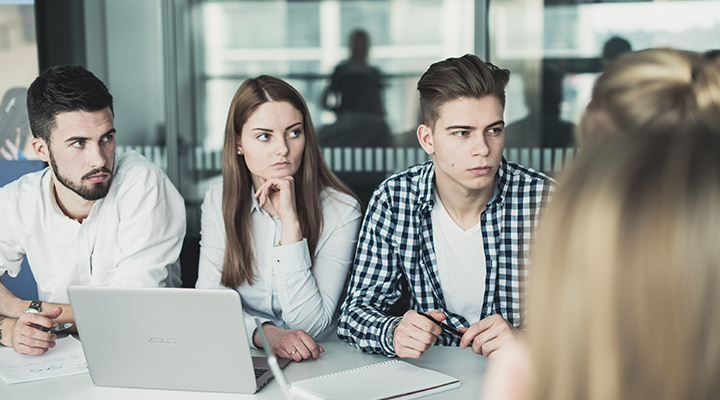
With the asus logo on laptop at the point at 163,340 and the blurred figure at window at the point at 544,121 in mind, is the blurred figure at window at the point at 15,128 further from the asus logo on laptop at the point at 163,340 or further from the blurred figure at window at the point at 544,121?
the blurred figure at window at the point at 544,121

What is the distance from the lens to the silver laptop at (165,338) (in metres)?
1.30

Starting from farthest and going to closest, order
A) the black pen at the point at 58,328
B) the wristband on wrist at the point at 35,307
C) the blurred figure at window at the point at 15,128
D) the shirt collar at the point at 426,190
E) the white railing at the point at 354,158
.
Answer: the white railing at the point at 354,158
the blurred figure at window at the point at 15,128
the shirt collar at the point at 426,190
the wristband on wrist at the point at 35,307
the black pen at the point at 58,328

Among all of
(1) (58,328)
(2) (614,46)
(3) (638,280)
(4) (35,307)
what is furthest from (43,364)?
(2) (614,46)

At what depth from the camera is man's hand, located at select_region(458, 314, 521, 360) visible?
1485 mm

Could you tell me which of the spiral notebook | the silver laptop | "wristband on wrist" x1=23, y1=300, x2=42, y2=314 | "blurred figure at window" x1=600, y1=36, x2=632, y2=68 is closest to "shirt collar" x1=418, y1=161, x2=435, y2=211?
the spiral notebook

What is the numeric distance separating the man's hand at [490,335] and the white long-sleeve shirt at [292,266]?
635 millimetres

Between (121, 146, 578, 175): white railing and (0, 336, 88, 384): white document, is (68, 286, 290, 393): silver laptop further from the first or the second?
(121, 146, 578, 175): white railing

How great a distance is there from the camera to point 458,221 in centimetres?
203

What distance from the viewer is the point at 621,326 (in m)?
0.53

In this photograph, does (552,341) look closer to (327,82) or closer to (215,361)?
(215,361)

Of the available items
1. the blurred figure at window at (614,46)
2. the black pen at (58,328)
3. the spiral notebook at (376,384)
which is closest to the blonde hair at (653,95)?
the spiral notebook at (376,384)

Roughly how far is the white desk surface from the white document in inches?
1.1

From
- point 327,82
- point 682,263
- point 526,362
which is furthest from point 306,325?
point 327,82

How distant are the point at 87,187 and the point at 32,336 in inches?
24.0
